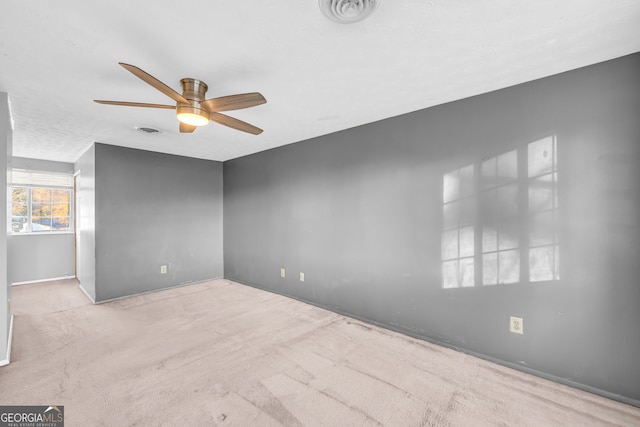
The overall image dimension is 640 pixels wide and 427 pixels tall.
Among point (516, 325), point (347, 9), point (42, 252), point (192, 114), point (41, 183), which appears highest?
point (347, 9)

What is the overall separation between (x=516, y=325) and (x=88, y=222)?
5686mm

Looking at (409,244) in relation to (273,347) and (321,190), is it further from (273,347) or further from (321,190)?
(273,347)

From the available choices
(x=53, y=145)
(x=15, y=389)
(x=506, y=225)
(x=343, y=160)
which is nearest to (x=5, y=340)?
(x=15, y=389)

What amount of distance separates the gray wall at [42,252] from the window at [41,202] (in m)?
0.12

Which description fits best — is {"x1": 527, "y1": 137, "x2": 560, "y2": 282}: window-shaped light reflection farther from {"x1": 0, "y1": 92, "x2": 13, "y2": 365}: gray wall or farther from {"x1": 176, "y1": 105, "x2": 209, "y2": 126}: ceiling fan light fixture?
{"x1": 0, "y1": 92, "x2": 13, "y2": 365}: gray wall

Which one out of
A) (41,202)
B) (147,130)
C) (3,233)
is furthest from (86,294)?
(147,130)

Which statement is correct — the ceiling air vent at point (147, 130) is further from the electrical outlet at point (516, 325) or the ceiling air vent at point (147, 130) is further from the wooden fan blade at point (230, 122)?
the electrical outlet at point (516, 325)

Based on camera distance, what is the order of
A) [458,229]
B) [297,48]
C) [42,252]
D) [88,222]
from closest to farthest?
[297,48]
[458,229]
[88,222]
[42,252]

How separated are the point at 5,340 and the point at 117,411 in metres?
1.46

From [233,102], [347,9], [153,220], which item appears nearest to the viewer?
[347,9]

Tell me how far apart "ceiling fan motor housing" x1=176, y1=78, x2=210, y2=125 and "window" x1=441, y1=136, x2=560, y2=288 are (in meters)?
2.23

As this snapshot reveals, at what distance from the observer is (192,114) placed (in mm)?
1848

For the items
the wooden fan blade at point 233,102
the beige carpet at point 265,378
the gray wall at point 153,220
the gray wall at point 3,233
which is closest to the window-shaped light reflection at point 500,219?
the beige carpet at point 265,378

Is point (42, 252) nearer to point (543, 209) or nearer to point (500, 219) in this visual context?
point (500, 219)
